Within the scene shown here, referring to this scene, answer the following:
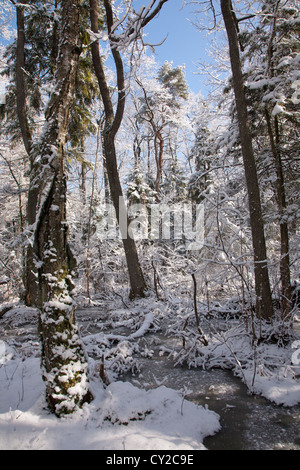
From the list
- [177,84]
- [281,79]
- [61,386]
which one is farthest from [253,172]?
[177,84]

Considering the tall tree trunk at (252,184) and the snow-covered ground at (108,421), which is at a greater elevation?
the tall tree trunk at (252,184)

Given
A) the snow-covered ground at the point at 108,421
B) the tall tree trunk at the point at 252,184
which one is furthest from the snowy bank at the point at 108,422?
the tall tree trunk at the point at 252,184

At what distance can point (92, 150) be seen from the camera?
20.8m

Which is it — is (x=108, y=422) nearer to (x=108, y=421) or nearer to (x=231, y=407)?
(x=108, y=421)

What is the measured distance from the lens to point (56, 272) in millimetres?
2857

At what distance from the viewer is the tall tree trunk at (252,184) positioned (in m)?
5.23

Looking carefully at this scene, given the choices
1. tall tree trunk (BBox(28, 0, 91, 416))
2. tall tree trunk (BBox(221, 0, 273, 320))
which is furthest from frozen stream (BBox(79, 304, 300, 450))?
tall tree trunk (BBox(221, 0, 273, 320))

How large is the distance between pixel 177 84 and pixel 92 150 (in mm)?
7916

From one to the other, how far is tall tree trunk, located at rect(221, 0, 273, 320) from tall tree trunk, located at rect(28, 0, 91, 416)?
3684 millimetres

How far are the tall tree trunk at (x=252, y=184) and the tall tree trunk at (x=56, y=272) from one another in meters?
3.68

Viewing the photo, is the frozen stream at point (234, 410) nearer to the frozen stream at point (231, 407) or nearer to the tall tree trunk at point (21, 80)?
the frozen stream at point (231, 407)

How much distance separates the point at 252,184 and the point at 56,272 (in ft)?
14.0

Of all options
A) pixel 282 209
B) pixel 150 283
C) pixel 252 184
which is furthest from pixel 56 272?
pixel 150 283
